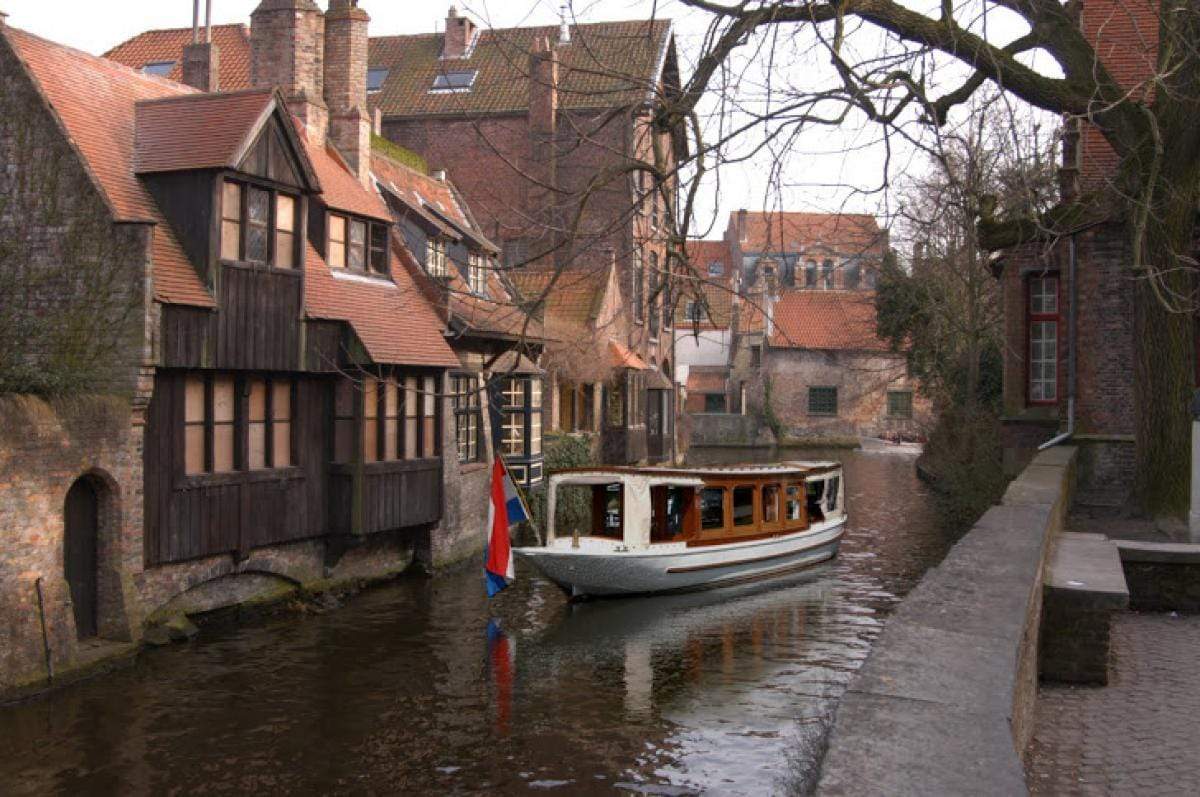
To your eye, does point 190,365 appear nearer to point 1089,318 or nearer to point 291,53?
point 291,53

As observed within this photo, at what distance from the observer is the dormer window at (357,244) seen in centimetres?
1991

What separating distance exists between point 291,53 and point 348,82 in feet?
6.05

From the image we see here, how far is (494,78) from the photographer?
3994cm

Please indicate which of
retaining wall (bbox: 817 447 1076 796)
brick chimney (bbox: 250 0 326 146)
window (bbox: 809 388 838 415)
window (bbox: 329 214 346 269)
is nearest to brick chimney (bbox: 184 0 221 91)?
brick chimney (bbox: 250 0 326 146)

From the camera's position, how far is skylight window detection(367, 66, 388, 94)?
136ft

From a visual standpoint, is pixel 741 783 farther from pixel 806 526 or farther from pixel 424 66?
pixel 424 66

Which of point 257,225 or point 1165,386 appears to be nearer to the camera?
point 1165,386

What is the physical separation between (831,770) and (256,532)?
14.2 metres

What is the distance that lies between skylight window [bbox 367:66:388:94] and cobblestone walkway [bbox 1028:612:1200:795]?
35.9 meters

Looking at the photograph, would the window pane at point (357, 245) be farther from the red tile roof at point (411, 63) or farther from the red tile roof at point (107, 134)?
the red tile roof at point (411, 63)

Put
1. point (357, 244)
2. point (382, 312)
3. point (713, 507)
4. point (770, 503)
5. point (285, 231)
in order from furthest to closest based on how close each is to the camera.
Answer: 1. point (770, 503)
2. point (713, 507)
3. point (357, 244)
4. point (382, 312)
5. point (285, 231)

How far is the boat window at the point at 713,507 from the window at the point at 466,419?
4742mm

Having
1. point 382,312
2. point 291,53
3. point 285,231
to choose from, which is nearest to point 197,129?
Result: point 285,231

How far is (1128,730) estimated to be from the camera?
7.96 metres
